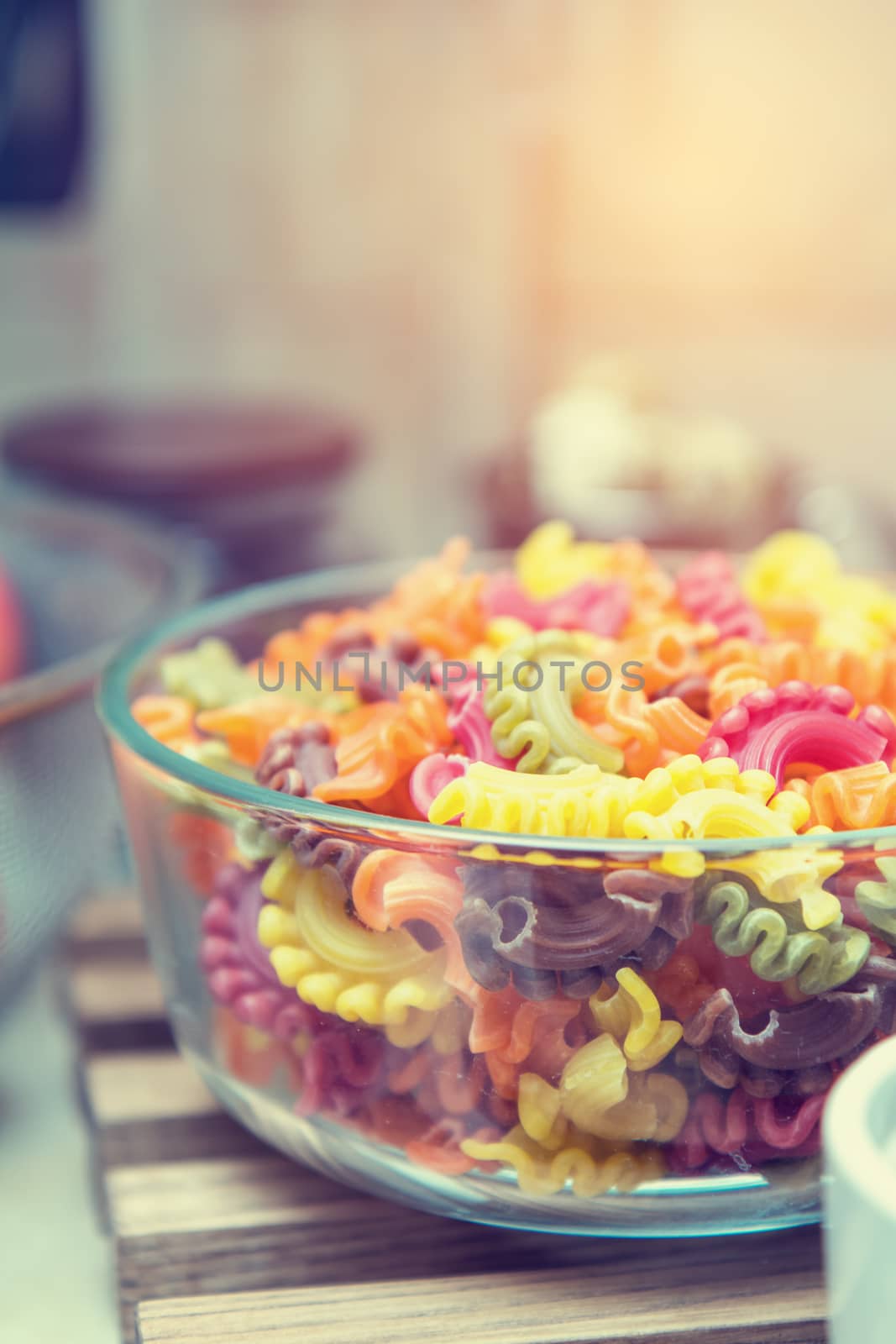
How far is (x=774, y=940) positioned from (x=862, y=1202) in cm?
9

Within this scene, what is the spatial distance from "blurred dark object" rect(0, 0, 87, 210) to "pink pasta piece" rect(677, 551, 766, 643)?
563 mm

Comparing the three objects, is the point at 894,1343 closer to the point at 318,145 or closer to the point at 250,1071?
the point at 250,1071

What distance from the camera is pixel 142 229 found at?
1126 millimetres

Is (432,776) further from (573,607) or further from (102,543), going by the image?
(102,543)

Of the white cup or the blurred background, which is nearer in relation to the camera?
the white cup

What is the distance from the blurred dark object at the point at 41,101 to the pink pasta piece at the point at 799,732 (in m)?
0.67

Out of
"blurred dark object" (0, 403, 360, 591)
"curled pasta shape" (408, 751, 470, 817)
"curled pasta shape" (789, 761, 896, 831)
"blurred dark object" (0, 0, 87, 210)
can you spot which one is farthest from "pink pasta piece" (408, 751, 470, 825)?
"blurred dark object" (0, 0, 87, 210)

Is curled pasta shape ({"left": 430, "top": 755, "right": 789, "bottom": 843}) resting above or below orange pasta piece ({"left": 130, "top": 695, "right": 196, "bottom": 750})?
above

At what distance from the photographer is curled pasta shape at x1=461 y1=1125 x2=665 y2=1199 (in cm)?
42

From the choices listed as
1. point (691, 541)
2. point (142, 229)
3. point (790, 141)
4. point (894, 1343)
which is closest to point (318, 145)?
point (142, 229)

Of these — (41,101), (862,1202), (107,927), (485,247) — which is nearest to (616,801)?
(862,1202)

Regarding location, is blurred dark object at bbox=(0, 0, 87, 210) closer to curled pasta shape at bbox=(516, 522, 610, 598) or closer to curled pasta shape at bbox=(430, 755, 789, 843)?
curled pasta shape at bbox=(516, 522, 610, 598)

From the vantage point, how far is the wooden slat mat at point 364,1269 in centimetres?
43

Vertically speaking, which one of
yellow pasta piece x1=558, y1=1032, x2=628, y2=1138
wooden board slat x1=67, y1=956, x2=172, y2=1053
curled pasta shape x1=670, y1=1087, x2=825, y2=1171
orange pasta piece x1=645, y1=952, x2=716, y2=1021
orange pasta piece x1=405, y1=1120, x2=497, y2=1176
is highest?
orange pasta piece x1=645, y1=952, x2=716, y2=1021
